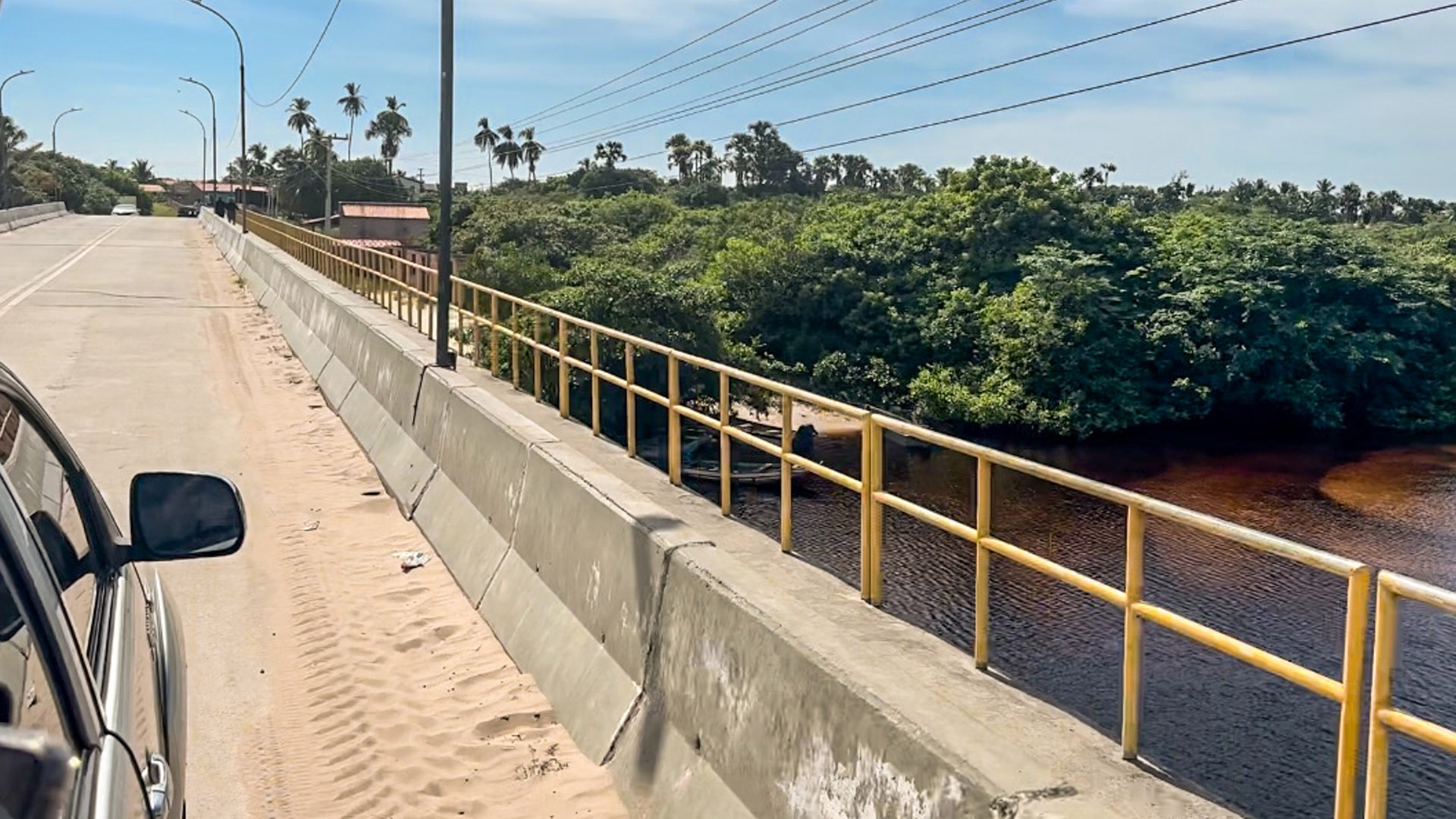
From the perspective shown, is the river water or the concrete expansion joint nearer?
the concrete expansion joint

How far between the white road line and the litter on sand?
65.7 feet

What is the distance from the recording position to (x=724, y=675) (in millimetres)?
5258

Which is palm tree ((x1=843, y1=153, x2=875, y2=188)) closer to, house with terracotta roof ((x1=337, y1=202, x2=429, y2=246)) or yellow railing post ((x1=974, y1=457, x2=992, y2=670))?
house with terracotta roof ((x1=337, y1=202, x2=429, y2=246))

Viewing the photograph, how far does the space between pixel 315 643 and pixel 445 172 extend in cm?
675

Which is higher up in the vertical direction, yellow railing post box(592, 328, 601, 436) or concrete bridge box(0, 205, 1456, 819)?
yellow railing post box(592, 328, 601, 436)

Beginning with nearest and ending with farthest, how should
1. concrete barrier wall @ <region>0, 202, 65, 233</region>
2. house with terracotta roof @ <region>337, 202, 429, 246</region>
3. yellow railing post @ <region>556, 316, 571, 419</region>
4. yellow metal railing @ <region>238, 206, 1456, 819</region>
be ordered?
yellow metal railing @ <region>238, 206, 1456, 819</region>
yellow railing post @ <region>556, 316, 571, 419</region>
concrete barrier wall @ <region>0, 202, 65, 233</region>
house with terracotta roof @ <region>337, 202, 429, 246</region>

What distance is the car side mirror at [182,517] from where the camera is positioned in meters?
3.15

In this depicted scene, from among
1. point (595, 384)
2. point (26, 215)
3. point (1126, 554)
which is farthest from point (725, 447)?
point (26, 215)

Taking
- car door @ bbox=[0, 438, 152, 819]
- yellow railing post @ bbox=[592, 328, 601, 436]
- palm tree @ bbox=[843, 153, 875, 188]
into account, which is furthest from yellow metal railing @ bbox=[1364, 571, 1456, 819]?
palm tree @ bbox=[843, 153, 875, 188]

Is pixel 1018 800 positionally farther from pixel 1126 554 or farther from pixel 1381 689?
pixel 1126 554

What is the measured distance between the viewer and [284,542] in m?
10.3

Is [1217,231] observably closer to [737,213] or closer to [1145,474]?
[1145,474]

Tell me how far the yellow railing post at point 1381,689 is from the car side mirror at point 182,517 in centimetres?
276

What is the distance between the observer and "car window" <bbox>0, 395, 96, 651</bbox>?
9.14ft
